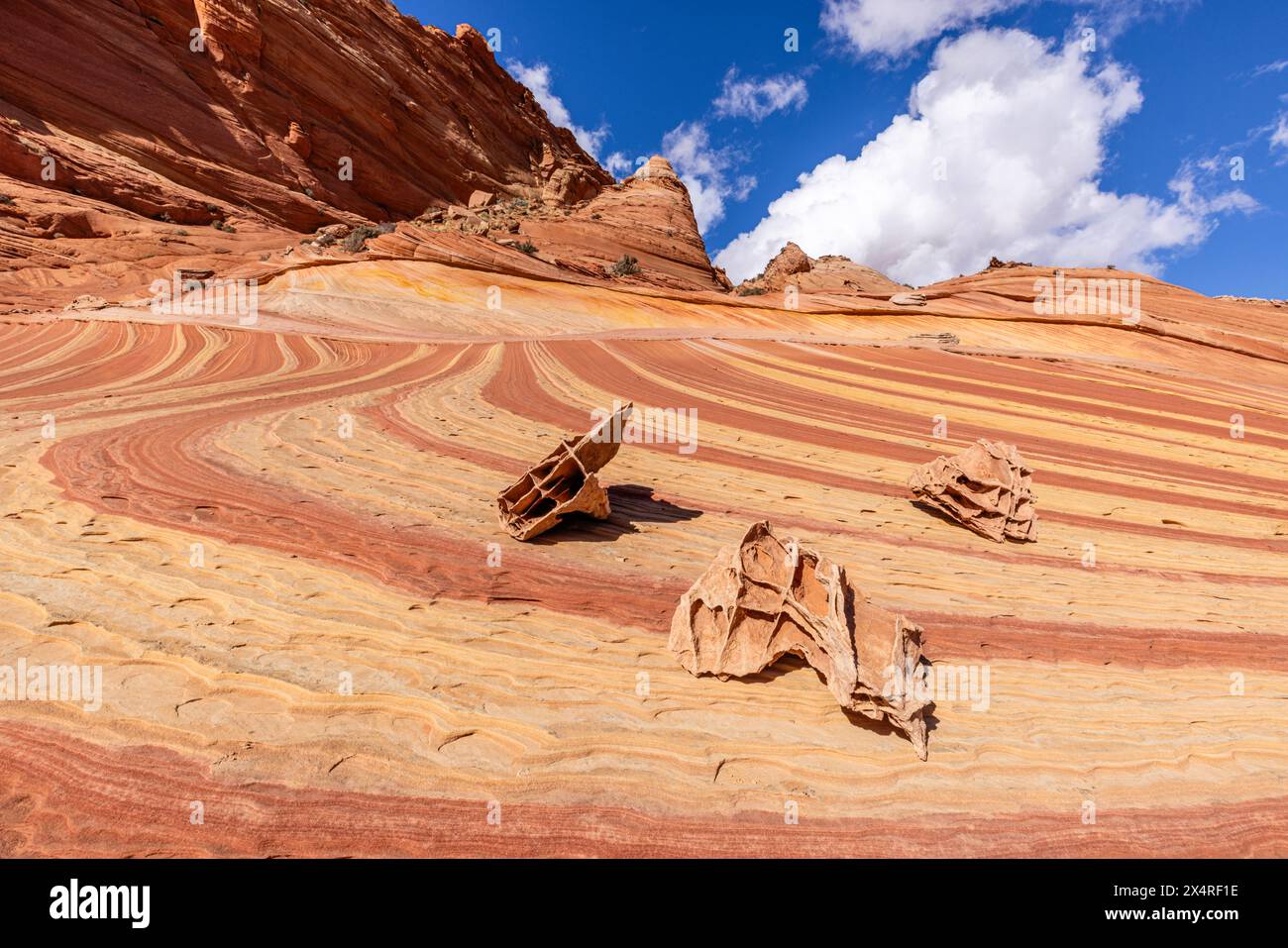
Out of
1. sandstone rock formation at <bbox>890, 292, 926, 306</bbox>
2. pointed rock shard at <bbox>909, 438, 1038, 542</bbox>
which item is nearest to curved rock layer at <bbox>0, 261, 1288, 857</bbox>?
pointed rock shard at <bbox>909, 438, 1038, 542</bbox>

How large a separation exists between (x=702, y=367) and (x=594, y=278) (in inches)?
599

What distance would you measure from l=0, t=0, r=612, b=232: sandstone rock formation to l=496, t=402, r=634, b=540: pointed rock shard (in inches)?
1427

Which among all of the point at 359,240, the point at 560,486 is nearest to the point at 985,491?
the point at 560,486

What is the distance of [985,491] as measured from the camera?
6.57 m

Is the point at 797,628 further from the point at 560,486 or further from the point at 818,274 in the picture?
the point at 818,274

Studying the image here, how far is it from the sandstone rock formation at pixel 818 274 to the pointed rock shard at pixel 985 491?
1768 inches

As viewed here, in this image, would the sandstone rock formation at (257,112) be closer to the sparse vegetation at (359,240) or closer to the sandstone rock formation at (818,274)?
the sparse vegetation at (359,240)

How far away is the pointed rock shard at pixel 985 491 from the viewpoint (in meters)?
6.31

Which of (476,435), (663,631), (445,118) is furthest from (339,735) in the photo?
(445,118)

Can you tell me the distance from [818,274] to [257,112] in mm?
49288

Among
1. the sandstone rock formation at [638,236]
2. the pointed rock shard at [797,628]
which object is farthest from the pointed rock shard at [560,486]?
the sandstone rock formation at [638,236]

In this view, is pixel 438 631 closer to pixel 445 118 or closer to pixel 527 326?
pixel 527 326

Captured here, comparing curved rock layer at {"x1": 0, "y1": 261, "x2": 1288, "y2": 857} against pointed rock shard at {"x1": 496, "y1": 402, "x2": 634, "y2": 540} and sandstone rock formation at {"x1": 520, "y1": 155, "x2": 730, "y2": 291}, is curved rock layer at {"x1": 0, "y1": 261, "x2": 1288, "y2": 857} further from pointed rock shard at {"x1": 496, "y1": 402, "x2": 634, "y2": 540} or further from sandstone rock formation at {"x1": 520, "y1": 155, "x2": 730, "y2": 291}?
sandstone rock formation at {"x1": 520, "y1": 155, "x2": 730, "y2": 291}

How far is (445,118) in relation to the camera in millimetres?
48438
